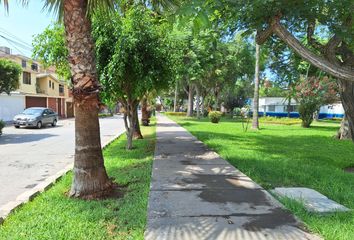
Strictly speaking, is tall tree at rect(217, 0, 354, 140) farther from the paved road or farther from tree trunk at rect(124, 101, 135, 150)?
the paved road

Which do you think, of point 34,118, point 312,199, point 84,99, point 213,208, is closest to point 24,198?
point 84,99

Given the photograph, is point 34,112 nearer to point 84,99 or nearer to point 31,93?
point 31,93

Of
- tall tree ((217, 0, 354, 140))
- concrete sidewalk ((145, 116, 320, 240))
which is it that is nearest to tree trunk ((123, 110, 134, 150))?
concrete sidewalk ((145, 116, 320, 240))

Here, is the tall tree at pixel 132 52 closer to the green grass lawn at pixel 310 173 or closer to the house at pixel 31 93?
the green grass lawn at pixel 310 173

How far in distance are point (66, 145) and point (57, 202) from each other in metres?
9.05

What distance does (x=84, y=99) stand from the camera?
566 cm

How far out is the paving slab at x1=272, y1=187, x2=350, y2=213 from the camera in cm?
509

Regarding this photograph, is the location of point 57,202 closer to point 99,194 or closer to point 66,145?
point 99,194

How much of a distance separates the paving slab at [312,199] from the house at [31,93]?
29.3 meters

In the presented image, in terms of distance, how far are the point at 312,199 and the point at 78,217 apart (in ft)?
12.1

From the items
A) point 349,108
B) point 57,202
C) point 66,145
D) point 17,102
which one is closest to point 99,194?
point 57,202

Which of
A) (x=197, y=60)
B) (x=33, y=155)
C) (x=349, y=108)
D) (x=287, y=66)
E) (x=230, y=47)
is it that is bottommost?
(x=33, y=155)

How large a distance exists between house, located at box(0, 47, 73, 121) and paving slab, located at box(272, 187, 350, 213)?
29272mm

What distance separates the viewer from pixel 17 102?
116 feet
